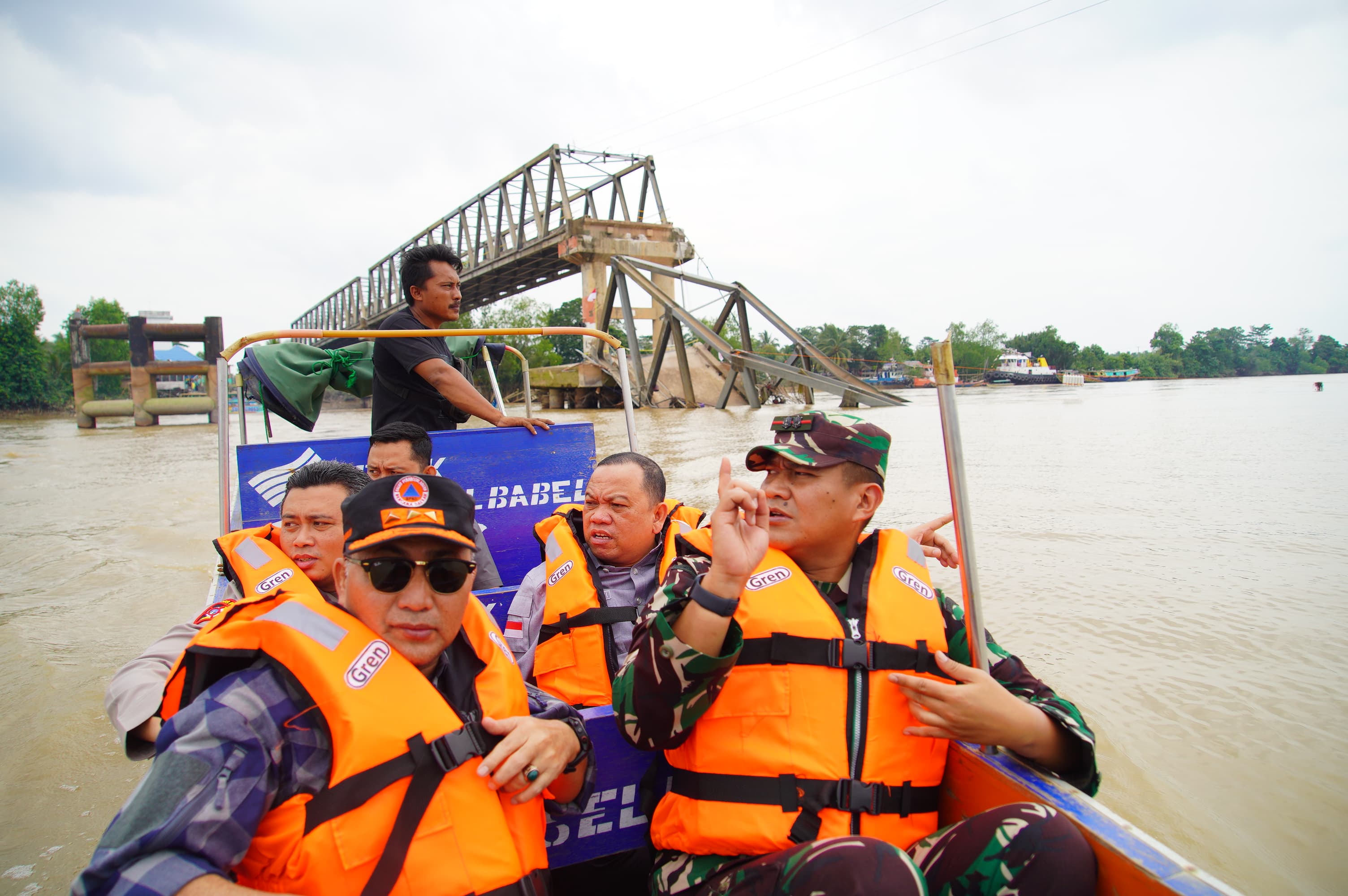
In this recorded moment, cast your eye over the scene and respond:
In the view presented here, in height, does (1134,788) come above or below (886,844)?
below

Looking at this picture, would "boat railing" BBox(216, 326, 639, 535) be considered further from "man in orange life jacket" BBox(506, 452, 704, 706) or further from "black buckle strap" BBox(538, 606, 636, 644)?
"black buckle strap" BBox(538, 606, 636, 644)

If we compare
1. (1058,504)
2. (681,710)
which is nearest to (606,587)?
(681,710)

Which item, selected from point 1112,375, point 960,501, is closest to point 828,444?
point 960,501

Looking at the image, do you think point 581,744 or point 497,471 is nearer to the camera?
point 581,744

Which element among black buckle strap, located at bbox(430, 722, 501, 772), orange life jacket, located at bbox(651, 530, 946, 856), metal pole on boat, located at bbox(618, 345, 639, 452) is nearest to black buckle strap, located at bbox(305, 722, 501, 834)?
black buckle strap, located at bbox(430, 722, 501, 772)

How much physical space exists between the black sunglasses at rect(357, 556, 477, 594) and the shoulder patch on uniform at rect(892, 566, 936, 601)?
873mm

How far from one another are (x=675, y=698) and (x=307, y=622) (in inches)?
25.0

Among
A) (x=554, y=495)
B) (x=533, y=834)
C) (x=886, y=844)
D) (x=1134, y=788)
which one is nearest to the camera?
(x=886, y=844)

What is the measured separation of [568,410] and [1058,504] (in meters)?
14.9

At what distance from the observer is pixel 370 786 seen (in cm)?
106

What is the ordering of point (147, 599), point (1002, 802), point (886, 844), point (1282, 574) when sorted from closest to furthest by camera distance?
point (886, 844)
point (1002, 802)
point (1282, 574)
point (147, 599)

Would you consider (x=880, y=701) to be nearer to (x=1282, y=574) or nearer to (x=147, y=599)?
(x=1282, y=574)

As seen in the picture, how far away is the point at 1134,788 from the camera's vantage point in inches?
90.0

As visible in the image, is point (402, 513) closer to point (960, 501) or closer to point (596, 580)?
point (596, 580)
